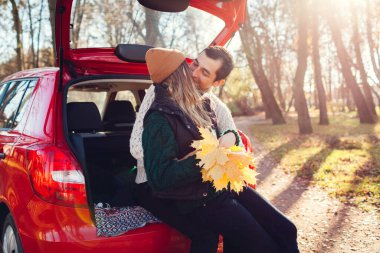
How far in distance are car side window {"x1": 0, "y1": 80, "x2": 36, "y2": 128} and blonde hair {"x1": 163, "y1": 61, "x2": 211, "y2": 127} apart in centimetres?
133

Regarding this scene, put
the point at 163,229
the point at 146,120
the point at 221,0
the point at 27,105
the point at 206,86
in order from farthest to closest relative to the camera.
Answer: the point at 221,0 < the point at 27,105 < the point at 206,86 < the point at 163,229 < the point at 146,120

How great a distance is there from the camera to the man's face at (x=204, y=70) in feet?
8.74

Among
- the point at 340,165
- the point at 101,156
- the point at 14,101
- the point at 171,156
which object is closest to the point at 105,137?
the point at 101,156

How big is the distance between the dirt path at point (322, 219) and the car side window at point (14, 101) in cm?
308

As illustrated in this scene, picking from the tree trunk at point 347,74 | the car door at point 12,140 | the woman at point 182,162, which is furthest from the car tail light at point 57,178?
the tree trunk at point 347,74

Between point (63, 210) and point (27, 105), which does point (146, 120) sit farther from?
point (27, 105)

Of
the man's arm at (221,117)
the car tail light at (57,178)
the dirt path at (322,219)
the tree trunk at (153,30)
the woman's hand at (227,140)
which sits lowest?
the dirt path at (322,219)

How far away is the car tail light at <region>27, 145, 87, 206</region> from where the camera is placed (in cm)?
236

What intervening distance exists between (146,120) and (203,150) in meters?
0.41

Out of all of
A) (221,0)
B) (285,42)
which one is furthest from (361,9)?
(221,0)

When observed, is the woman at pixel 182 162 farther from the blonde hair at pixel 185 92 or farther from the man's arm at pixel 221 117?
the man's arm at pixel 221 117

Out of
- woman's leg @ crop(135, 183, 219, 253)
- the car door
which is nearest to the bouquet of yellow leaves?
woman's leg @ crop(135, 183, 219, 253)

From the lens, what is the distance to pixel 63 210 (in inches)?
91.5

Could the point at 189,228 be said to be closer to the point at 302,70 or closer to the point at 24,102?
the point at 24,102
